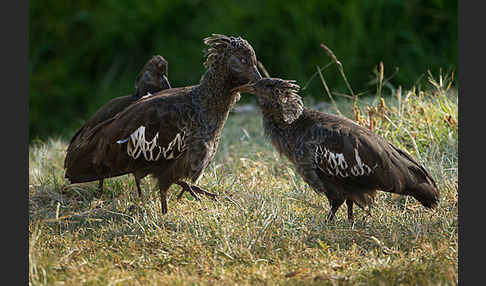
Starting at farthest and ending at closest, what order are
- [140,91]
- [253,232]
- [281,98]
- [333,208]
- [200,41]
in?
1. [200,41]
2. [140,91]
3. [281,98]
4. [333,208]
5. [253,232]

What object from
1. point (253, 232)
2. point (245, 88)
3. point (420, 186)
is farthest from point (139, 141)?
point (420, 186)

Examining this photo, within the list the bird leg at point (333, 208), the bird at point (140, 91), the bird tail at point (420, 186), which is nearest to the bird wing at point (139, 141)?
the bird at point (140, 91)

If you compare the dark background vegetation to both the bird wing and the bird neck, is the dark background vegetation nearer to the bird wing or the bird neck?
the bird neck

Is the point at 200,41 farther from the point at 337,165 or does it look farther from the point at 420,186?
the point at 420,186

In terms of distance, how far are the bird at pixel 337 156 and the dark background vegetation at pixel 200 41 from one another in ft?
12.1

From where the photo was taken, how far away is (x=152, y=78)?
5.49 meters

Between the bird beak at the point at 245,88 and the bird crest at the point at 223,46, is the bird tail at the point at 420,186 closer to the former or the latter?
the bird beak at the point at 245,88

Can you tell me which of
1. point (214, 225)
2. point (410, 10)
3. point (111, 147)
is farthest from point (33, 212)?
point (410, 10)

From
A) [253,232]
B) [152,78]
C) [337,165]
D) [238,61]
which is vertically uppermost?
[238,61]

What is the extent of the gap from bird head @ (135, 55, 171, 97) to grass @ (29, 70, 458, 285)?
0.79 metres

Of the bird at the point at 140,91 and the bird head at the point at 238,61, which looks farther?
the bird at the point at 140,91

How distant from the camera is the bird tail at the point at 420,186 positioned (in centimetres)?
427

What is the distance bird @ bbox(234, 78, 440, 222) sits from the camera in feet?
14.0

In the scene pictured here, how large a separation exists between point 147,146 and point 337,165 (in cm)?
137
